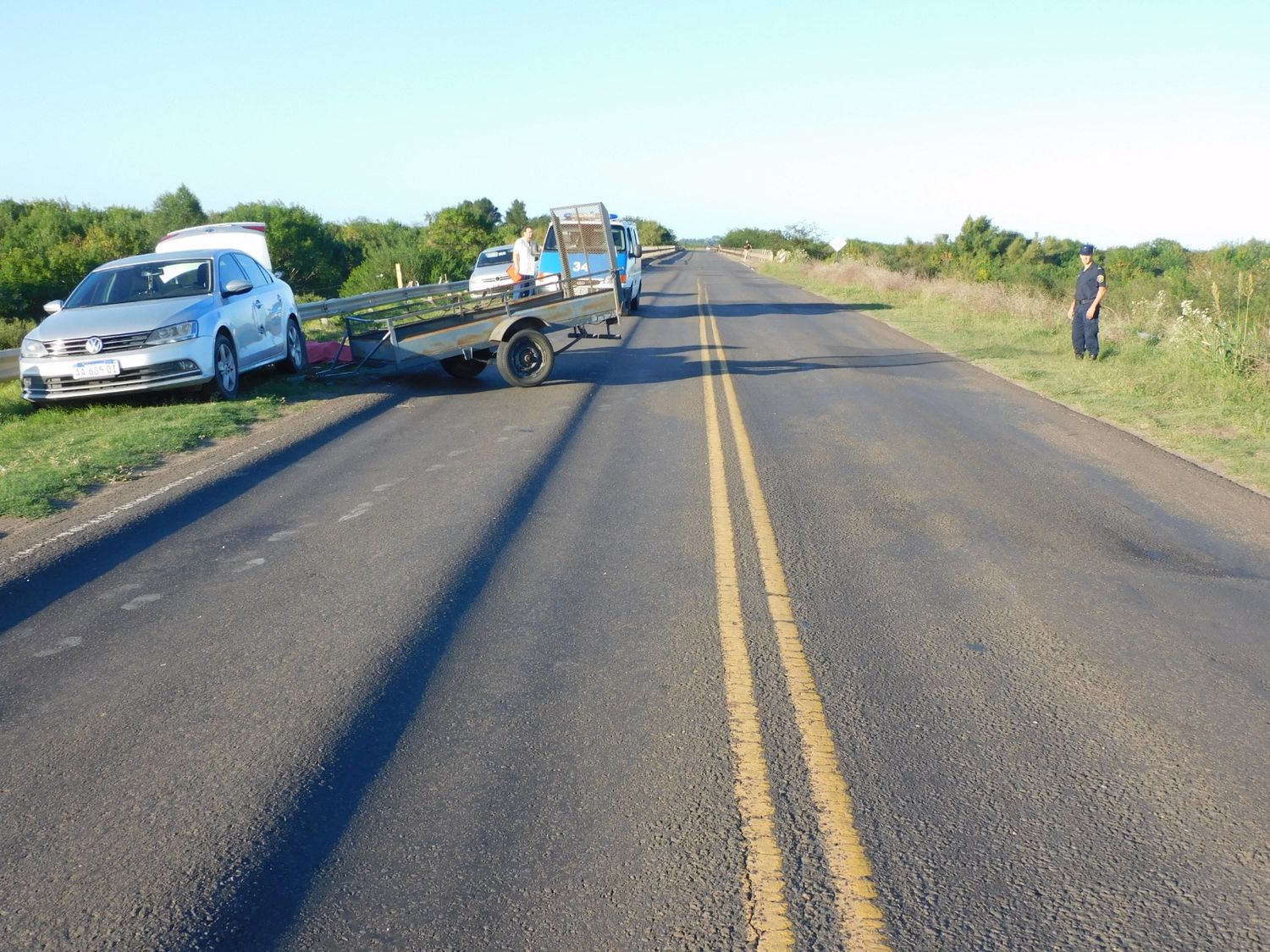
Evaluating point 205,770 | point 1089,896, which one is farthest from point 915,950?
point 205,770

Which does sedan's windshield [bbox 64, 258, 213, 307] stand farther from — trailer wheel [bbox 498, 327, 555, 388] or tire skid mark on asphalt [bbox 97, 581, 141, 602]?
tire skid mark on asphalt [bbox 97, 581, 141, 602]

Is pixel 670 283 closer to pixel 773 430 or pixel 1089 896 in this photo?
pixel 773 430

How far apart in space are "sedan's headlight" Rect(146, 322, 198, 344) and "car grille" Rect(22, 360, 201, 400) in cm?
28

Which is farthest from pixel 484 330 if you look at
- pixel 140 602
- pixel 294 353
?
pixel 140 602

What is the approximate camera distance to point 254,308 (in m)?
14.4

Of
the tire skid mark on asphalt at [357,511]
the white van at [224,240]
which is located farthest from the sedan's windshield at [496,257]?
the tire skid mark on asphalt at [357,511]

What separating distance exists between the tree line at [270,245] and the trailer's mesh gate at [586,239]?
1945cm

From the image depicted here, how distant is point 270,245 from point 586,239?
105 feet

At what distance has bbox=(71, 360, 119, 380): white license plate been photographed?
40.2 feet

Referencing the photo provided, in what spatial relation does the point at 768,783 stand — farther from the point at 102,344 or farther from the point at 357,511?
the point at 102,344

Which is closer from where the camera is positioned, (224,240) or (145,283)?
(145,283)

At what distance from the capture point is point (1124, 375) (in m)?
14.9

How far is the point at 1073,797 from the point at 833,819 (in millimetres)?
891

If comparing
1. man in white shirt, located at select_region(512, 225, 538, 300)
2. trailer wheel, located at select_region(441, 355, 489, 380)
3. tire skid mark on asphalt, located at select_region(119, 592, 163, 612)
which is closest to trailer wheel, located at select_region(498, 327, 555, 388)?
trailer wheel, located at select_region(441, 355, 489, 380)
